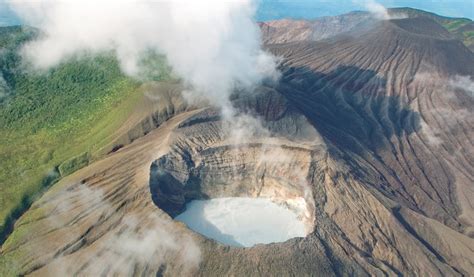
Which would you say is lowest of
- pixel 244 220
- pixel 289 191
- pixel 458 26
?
pixel 458 26

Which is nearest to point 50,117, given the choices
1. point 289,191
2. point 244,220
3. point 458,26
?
point 244,220

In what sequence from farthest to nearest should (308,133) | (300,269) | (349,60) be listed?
(349,60), (308,133), (300,269)

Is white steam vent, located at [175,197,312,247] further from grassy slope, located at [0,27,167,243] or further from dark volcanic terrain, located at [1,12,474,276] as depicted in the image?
grassy slope, located at [0,27,167,243]

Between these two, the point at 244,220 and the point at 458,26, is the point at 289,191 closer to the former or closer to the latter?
the point at 244,220

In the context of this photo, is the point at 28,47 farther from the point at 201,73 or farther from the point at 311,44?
the point at 311,44

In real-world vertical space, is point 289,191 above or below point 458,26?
above

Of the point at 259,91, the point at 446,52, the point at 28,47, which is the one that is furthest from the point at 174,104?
the point at 446,52

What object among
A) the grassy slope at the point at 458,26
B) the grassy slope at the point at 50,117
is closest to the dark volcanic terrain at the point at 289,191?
Result: the grassy slope at the point at 50,117
